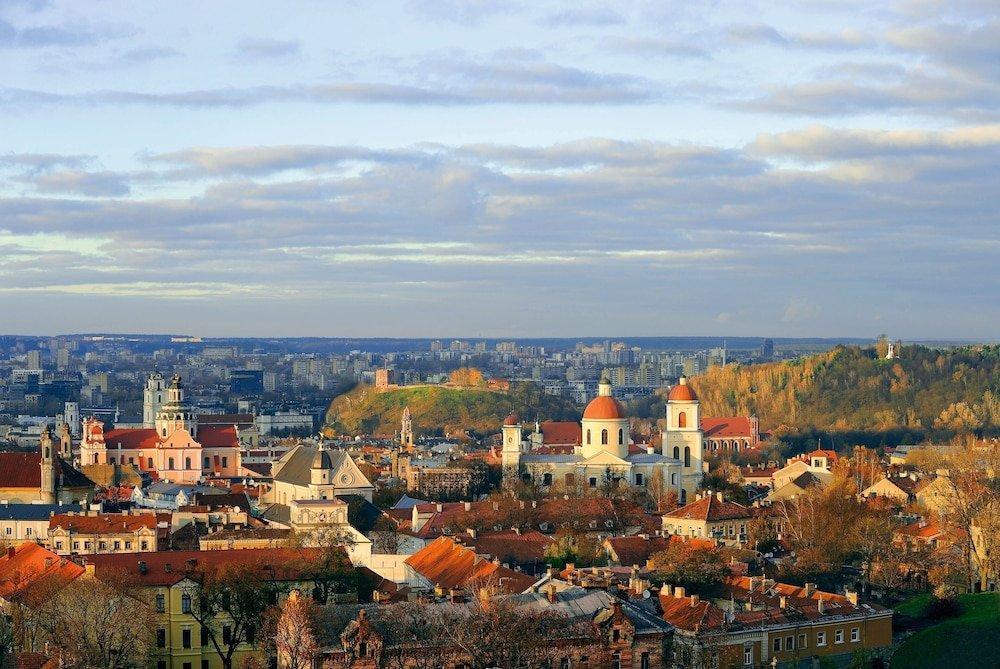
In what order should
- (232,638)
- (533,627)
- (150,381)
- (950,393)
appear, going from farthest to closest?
(150,381), (950,393), (232,638), (533,627)

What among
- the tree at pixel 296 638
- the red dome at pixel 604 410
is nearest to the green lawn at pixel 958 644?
the tree at pixel 296 638

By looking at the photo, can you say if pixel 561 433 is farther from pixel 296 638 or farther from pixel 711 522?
pixel 296 638

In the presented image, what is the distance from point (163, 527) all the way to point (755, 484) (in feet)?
96.5

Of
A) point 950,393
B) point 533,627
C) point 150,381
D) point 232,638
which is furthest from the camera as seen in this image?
point 150,381

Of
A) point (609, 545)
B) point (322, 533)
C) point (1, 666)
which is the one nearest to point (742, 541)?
point (609, 545)

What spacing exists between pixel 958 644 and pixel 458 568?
35.2 ft

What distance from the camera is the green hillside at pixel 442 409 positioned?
126375 millimetres

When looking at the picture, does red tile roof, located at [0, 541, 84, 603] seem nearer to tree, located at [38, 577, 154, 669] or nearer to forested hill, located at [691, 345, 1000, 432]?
tree, located at [38, 577, 154, 669]

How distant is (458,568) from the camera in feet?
136

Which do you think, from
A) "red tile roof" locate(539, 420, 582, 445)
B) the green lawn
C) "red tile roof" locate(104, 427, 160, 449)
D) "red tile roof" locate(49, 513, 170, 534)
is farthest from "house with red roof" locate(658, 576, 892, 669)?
"red tile roof" locate(539, 420, 582, 445)

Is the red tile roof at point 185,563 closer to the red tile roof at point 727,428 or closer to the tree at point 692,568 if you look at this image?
the tree at point 692,568

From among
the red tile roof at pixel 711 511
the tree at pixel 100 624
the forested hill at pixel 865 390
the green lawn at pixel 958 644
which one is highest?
the forested hill at pixel 865 390

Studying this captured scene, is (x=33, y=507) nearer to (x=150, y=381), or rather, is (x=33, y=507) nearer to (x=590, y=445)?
(x=590, y=445)

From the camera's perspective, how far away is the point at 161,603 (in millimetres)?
36844
